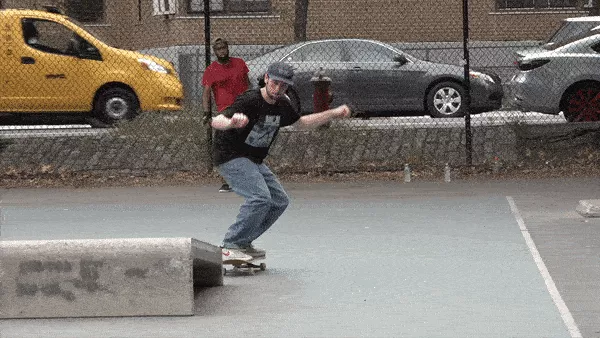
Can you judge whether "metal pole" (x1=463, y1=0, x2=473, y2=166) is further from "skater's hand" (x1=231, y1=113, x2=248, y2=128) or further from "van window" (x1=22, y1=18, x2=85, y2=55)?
"skater's hand" (x1=231, y1=113, x2=248, y2=128)

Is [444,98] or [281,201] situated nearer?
[281,201]

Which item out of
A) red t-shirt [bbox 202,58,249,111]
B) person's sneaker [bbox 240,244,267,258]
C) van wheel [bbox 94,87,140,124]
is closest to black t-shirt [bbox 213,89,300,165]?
person's sneaker [bbox 240,244,267,258]

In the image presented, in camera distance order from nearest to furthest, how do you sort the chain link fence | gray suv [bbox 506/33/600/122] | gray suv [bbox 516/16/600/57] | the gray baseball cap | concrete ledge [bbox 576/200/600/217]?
the gray baseball cap
concrete ledge [bbox 576/200/600/217]
the chain link fence
gray suv [bbox 506/33/600/122]
gray suv [bbox 516/16/600/57]

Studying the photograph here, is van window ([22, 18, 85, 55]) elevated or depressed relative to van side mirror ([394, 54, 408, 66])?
elevated

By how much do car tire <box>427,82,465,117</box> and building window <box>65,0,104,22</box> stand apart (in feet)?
38.6

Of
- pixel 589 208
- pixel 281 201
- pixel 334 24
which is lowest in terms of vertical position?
pixel 589 208

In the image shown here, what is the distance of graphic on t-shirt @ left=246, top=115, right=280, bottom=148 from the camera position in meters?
11.4

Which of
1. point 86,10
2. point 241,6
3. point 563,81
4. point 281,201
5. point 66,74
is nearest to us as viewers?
point 281,201

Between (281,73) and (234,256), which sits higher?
(281,73)

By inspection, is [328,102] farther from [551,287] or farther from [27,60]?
[551,287]

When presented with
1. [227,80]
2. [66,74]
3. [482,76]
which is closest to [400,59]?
[482,76]

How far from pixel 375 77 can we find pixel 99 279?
14.5 meters

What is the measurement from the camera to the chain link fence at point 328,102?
19047 millimetres

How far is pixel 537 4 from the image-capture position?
1291 inches
